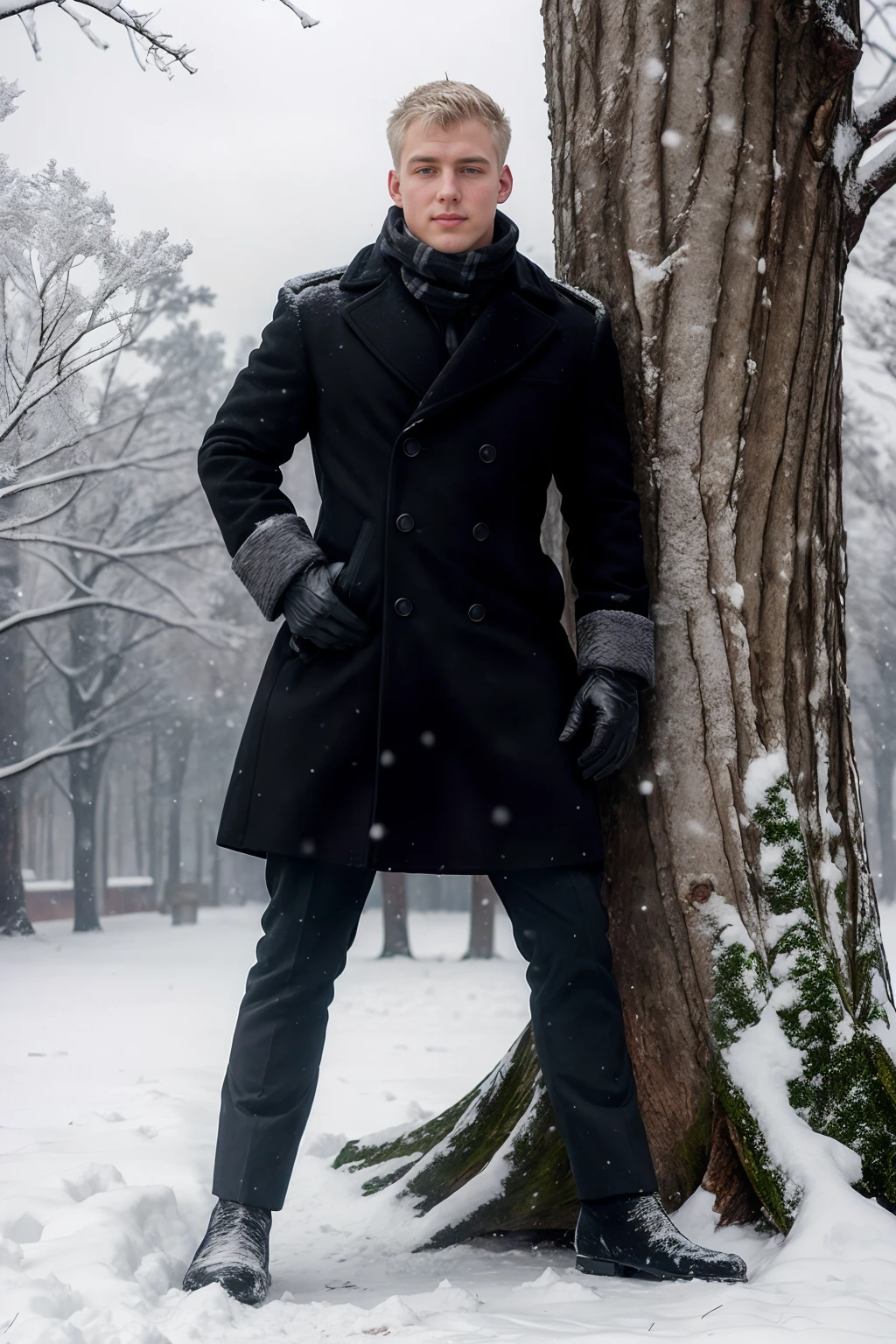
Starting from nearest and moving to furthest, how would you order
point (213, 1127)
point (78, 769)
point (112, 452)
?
1. point (213, 1127)
2. point (112, 452)
3. point (78, 769)

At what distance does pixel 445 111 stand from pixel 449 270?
0.33 meters

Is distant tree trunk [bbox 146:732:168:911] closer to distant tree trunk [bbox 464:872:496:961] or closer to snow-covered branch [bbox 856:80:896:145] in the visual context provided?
distant tree trunk [bbox 464:872:496:961]

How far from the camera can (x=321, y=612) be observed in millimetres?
2424

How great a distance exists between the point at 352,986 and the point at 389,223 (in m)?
9.31

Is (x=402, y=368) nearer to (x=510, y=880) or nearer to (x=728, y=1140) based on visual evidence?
(x=510, y=880)

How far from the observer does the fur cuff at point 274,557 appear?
2.44 m

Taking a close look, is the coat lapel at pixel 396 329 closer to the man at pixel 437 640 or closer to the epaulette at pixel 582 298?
the man at pixel 437 640

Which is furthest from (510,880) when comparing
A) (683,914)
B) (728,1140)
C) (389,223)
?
(389,223)

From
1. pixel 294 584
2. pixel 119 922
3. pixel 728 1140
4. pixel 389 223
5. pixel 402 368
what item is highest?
pixel 389 223

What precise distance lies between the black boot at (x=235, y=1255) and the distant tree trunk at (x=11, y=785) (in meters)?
13.6

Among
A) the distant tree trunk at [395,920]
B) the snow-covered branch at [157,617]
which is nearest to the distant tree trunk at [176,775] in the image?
the distant tree trunk at [395,920]

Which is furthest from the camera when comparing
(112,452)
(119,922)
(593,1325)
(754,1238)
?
(119,922)

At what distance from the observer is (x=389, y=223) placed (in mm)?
2604

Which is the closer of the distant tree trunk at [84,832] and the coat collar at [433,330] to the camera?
the coat collar at [433,330]
